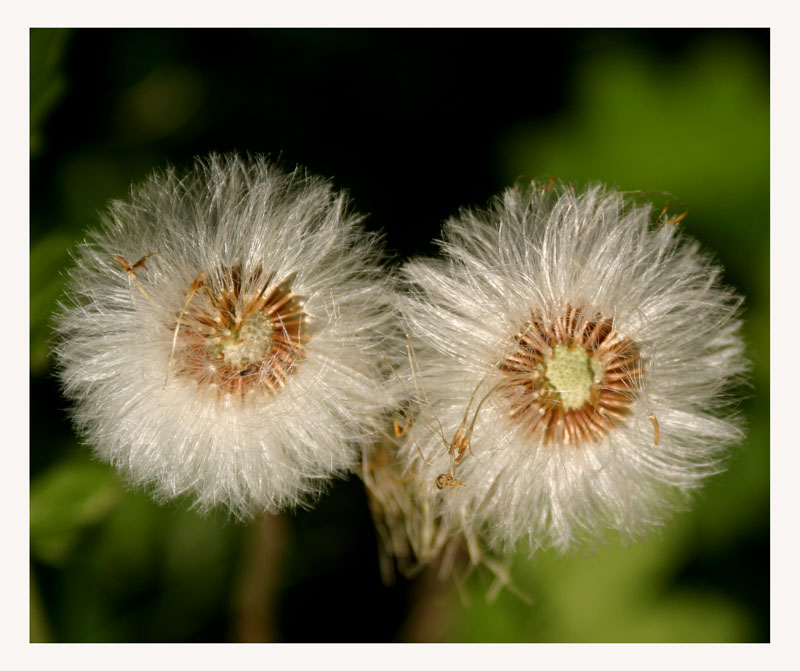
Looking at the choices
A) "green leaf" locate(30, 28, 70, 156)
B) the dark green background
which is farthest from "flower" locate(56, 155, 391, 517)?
the dark green background

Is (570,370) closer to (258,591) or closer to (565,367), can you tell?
(565,367)

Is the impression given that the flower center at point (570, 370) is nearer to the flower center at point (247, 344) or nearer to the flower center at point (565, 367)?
the flower center at point (565, 367)

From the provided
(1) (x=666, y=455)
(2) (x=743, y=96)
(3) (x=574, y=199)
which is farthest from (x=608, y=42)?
(1) (x=666, y=455)

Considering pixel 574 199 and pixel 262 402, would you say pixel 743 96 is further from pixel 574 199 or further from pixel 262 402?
pixel 262 402

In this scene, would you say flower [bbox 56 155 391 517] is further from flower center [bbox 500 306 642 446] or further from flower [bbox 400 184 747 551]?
flower center [bbox 500 306 642 446]

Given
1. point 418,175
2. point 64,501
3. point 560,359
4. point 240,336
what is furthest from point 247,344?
point 418,175

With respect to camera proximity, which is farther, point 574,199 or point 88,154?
point 88,154

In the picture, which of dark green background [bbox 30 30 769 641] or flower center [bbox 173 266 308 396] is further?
dark green background [bbox 30 30 769 641]

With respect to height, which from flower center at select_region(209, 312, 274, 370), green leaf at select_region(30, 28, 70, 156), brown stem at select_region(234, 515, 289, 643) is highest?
green leaf at select_region(30, 28, 70, 156)
